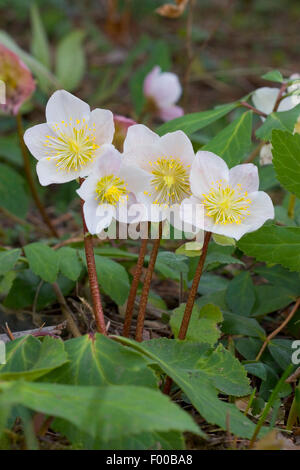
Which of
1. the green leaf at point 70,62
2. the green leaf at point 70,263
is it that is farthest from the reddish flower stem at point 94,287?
the green leaf at point 70,62

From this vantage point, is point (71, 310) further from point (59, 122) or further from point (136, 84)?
point (136, 84)

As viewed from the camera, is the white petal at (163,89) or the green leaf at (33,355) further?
the white petal at (163,89)

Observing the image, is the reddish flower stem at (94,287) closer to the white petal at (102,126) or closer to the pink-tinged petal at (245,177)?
the white petal at (102,126)

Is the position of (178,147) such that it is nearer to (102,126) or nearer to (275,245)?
(102,126)

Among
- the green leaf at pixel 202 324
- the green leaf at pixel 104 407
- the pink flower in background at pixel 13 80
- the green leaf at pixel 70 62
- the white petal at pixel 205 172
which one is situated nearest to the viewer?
the green leaf at pixel 104 407

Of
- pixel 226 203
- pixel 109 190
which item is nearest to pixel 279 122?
pixel 226 203

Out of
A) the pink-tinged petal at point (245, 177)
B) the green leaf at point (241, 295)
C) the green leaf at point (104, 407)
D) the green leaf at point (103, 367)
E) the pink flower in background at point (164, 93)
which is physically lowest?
the green leaf at point (104, 407)
